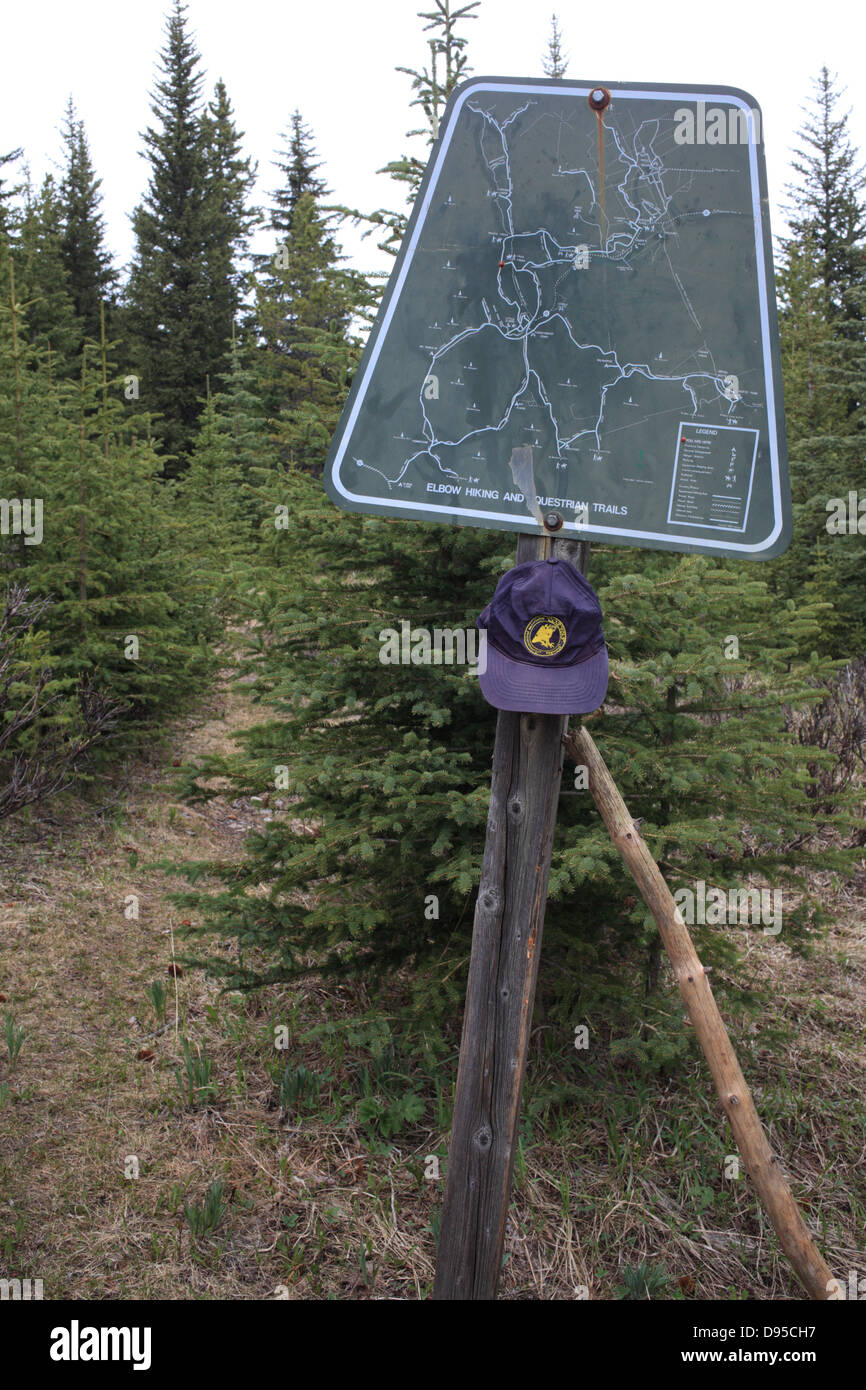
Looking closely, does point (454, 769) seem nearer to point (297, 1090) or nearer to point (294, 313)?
point (297, 1090)

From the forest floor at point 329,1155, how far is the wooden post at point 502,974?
876mm

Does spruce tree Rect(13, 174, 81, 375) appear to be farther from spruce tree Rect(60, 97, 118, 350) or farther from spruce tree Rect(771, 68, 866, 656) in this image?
spruce tree Rect(771, 68, 866, 656)

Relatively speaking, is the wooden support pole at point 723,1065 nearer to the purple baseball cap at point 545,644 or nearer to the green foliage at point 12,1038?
the purple baseball cap at point 545,644

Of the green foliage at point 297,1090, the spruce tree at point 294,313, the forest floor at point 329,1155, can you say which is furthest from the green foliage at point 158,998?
the spruce tree at point 294,313

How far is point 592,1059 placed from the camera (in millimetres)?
4074

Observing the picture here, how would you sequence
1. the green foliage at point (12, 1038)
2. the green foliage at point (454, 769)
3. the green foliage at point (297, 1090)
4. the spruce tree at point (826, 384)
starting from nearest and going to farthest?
the green foliage at point (454, 769) → the green foliage at point (297, 1090) → the green foliage at point (12, 1038) → the spruce tree at point (826, 384)

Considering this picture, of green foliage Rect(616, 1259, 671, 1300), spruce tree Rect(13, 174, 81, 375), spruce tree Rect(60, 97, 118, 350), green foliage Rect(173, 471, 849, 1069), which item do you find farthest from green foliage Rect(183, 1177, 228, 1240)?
spruce tree Rect(60, 97, 118, 350)

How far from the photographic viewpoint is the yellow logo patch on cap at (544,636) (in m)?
2.20

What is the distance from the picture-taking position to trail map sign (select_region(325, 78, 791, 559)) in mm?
2162

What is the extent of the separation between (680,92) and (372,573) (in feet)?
7.37

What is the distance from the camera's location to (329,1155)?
143 inches

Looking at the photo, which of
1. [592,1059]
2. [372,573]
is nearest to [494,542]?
[372,573]

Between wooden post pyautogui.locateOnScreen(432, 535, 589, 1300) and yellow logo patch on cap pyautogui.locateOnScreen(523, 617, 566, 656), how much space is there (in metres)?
0.25

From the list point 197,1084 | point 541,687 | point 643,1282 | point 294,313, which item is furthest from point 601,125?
point 294,313
